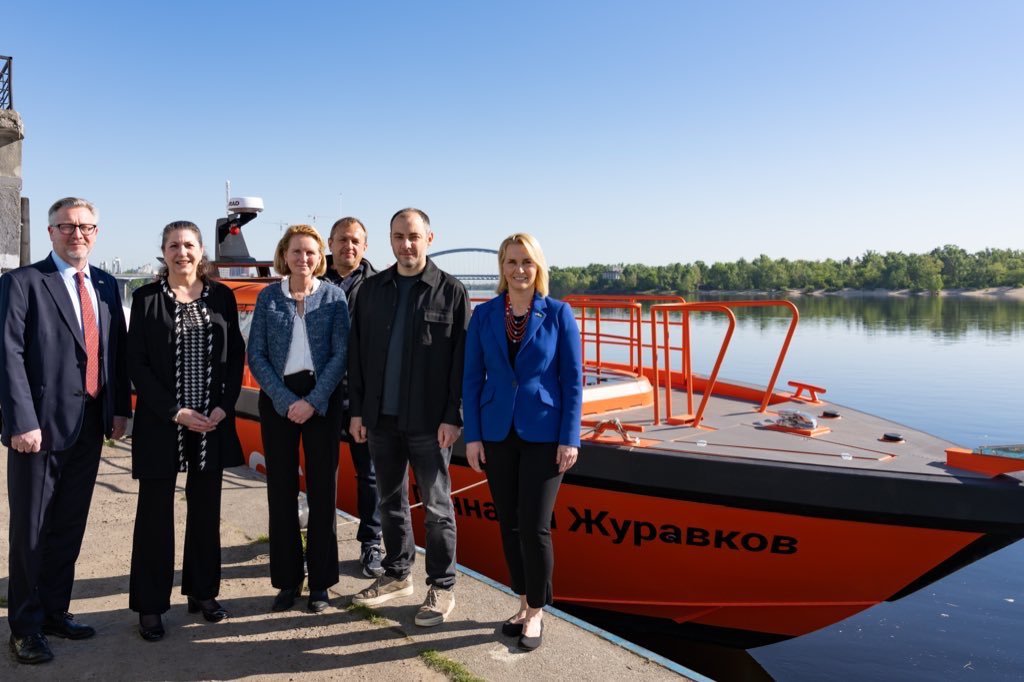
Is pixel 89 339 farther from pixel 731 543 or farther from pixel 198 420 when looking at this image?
pixel 731 543

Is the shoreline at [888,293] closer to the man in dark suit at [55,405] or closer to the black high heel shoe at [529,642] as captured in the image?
the black high heel shoe at [529,642]

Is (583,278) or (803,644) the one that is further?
(583,278)

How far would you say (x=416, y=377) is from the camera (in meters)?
3.40

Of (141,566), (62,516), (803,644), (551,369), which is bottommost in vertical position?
(803,644)

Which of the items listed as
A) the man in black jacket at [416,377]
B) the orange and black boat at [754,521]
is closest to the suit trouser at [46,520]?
the man in black jacket at [416,377]

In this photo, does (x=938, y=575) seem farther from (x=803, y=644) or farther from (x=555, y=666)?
(x=555, y=666)

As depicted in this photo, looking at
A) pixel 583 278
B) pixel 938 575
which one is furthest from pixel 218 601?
pixel 583 278

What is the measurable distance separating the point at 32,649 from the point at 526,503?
2.17m

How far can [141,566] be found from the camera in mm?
3312

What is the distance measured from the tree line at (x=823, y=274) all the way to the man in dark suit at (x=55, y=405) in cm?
9916

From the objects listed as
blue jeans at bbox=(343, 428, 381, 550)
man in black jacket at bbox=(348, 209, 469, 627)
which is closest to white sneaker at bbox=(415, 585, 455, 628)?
man in black jacket at bbox=(348, 209, 469, 627)

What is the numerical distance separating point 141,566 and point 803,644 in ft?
17.3

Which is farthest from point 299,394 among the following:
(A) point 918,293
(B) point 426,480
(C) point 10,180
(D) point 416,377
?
(A) point 918,293

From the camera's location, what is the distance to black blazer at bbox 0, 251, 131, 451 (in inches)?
117
